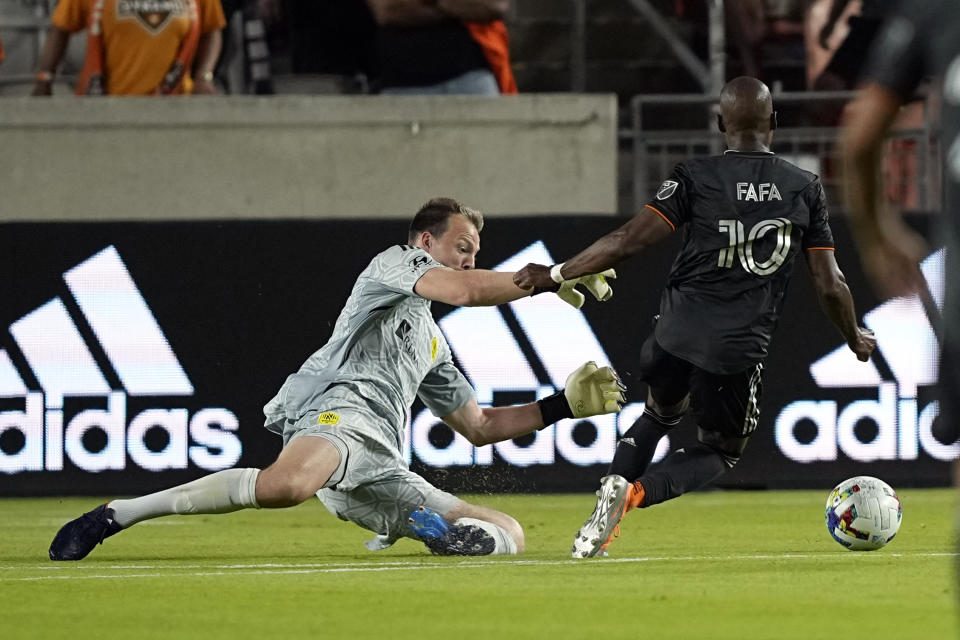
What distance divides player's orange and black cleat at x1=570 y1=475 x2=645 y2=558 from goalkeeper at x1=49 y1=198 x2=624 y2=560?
47 centimetres

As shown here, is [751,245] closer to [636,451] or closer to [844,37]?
[636,451]

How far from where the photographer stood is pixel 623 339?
36.7 ft

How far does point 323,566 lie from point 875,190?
3619mm

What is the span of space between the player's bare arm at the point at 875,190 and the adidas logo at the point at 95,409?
7257mm

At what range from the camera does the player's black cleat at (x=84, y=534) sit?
7285 millimetres

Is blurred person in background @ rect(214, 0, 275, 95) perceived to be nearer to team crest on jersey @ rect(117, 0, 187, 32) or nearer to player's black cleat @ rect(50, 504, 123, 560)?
team crest on jersey @ rect(117, 0, 187, 32)

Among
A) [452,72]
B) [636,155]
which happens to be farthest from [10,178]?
[636,155]

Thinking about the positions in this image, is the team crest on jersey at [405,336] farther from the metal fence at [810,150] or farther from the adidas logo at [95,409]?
the metal fence at [810,150]

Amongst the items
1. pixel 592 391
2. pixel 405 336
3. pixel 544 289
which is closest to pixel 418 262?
pixel 405 336

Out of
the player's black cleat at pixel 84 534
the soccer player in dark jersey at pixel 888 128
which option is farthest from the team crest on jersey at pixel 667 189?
the soccer player in dark jersey at pixel 888 128

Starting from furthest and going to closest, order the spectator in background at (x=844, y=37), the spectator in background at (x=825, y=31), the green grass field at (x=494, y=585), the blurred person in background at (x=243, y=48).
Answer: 1. the blurred person in background at (x=243, y=48)
2. the spectator in background at (x=825, y=31)
3. the spectator in background at (x=844, y=37)
4. the green grass field at (x=494, y=585)

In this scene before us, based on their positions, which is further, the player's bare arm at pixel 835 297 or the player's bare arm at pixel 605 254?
the player's bare arm at pixel 835 297

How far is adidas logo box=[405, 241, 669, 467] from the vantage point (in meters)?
10.9

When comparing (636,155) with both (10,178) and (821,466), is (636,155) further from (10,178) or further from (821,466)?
(10,178)
